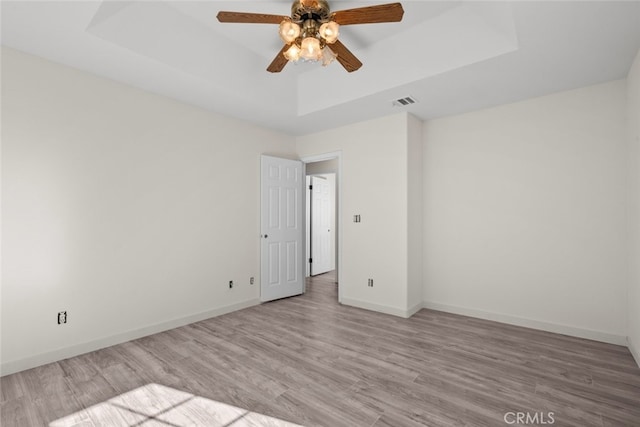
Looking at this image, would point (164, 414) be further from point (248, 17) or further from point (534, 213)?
point (534, 213)

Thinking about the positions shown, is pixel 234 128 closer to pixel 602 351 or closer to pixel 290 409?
pixel 290 409

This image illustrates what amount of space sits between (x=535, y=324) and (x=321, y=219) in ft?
14.1

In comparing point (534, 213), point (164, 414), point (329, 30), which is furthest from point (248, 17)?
point (534, 213)

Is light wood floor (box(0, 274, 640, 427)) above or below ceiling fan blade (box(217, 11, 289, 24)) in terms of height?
below

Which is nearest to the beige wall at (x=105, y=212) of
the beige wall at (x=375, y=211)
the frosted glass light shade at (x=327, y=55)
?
the beige wall at (x=375, y=211)

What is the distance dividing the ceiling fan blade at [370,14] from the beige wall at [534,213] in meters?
2.39

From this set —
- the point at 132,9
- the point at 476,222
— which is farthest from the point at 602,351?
the point at 132,9

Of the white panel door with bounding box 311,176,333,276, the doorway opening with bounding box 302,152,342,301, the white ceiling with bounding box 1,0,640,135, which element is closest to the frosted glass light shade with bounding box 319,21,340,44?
the white ceiling with bounding box 1,0,640,135

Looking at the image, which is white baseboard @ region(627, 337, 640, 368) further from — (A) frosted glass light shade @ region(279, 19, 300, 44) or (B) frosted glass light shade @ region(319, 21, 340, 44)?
(A) frosted glass light shade @ region(279, 19, 300, 44)

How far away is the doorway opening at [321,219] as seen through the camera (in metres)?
6.27

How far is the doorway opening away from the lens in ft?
20.6

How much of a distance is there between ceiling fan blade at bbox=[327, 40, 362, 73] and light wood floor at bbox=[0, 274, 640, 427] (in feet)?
8.44

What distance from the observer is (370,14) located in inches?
79.9

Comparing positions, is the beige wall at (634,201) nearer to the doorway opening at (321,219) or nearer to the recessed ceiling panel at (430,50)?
the recessed ceiling panel at (430,50)
